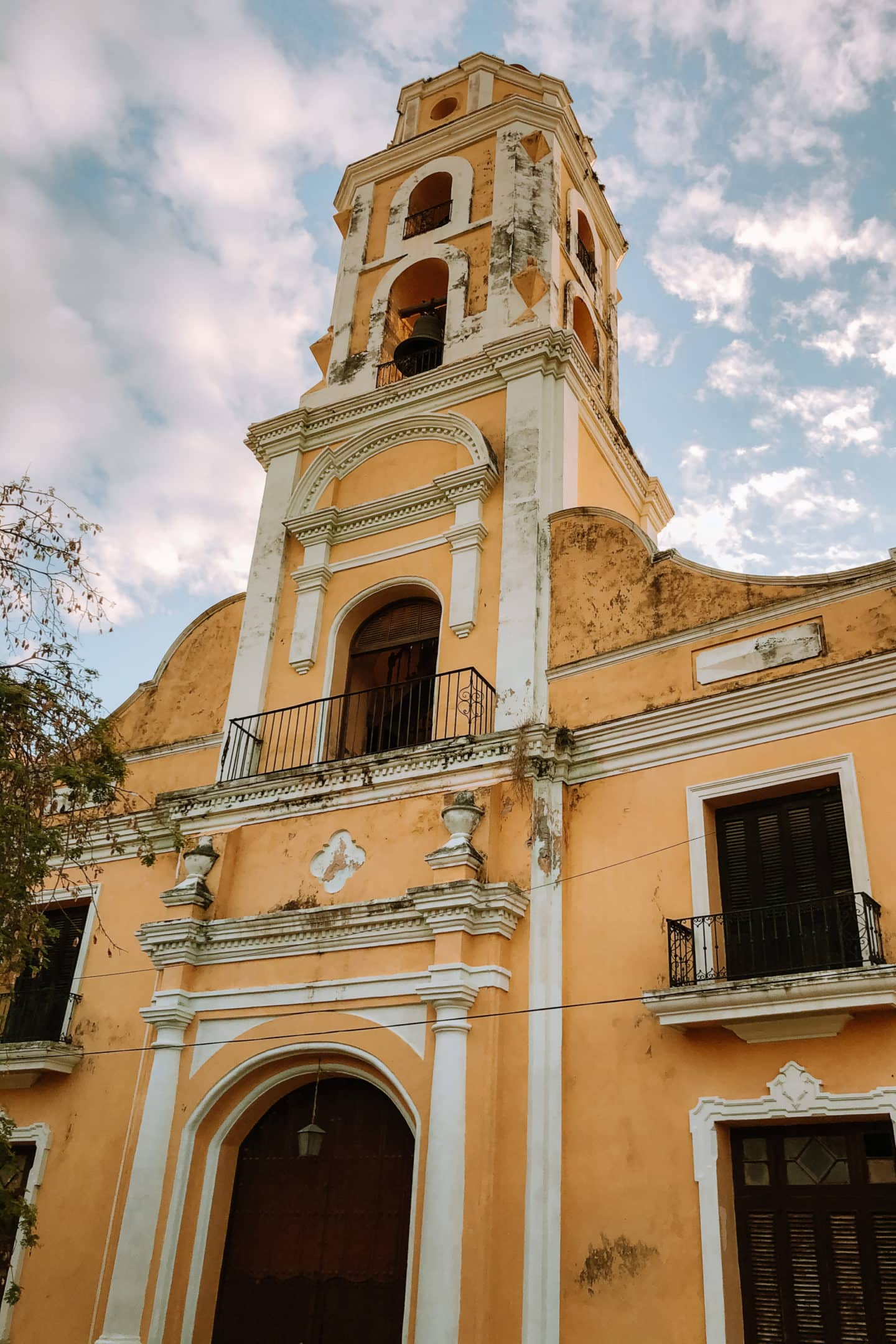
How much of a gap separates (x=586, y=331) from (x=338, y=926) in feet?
33.7

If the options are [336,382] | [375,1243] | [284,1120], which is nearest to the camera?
[375,1243]

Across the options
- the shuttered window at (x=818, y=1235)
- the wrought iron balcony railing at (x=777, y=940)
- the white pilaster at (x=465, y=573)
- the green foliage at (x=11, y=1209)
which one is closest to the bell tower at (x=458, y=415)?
the white pilaster at (x=465, y=573)

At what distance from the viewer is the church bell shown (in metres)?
15.6

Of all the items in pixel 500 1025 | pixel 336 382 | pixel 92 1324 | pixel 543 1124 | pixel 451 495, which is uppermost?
pixel 336 382

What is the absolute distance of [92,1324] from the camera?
35.2 ft

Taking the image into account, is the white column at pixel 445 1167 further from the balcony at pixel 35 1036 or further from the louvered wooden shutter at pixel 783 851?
the balcony at pixel 35 1036

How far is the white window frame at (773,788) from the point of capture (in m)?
9.05

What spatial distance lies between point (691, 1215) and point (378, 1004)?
11.0 feet

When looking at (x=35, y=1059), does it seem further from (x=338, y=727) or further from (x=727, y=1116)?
(x=727, y=1116)

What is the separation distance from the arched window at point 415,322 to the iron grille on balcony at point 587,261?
6.92ft

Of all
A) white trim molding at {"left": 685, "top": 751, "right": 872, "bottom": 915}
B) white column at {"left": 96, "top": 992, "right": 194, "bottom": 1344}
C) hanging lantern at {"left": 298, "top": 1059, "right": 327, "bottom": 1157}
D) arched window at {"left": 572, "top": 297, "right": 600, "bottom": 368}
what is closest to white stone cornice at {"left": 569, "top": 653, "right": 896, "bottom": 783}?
white trim molding at {"left": 685, "top": 751, "right": 872, "bottom": 915}

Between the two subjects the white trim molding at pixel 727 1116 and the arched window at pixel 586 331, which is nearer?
the white trim molding at pixel 727 1116

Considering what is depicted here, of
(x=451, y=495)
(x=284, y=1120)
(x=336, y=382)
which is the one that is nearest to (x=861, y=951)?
(x=284, y=1120)

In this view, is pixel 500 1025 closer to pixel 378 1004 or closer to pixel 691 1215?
pixel 378 1004
